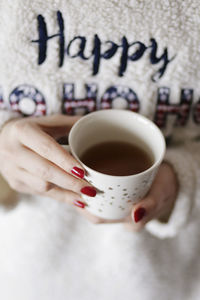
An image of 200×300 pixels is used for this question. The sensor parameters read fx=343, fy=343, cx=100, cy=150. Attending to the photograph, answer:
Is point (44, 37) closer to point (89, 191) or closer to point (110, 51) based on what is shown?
point (110, 51)

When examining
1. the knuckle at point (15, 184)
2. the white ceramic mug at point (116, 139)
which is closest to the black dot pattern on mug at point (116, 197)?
the white ceramic mug at point (116, 139)

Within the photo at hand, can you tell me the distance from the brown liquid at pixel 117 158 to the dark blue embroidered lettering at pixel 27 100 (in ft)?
0.46

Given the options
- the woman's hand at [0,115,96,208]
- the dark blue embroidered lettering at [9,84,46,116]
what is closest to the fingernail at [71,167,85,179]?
the woman's hand at [0,115,96,208]

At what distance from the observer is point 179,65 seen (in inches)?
22.3

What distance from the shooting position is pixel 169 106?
24.3 inches

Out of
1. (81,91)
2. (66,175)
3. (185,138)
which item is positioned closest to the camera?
(66,175)

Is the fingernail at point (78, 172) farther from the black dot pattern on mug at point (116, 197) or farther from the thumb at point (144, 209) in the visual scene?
the thumb at point (144, 209)

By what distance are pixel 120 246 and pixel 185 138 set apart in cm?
26

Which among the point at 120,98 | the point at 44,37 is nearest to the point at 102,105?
the point at 120,98

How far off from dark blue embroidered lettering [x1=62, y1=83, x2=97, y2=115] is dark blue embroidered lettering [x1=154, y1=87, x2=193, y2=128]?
4.6 inches

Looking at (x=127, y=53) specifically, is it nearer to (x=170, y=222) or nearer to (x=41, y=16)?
(x=41, y=16)

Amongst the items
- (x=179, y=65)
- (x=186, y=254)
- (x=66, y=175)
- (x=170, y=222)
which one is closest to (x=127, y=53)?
(x=179, y=65)

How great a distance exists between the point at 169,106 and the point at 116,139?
0.42ft

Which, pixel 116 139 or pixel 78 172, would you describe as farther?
pixel 116 139
